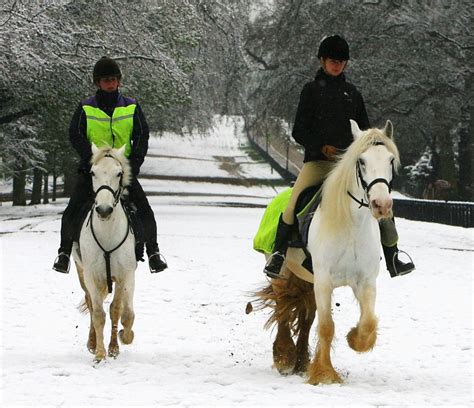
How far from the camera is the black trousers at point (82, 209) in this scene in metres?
8.55

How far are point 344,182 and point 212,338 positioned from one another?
11.9 feet

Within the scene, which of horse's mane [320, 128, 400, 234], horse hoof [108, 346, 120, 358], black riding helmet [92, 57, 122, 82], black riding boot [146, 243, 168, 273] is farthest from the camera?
black riding boot [146, 243, 168, 273]

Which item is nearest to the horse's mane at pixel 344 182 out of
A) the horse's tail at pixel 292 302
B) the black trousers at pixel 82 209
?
the horse's tail at pixel 292 302

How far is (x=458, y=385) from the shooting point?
7.36m

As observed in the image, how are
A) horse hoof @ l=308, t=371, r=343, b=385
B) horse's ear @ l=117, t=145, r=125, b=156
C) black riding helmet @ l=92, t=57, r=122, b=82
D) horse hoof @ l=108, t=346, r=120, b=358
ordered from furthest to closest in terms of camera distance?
black riding helmet @ l=92, t=57, r=122, b=82
horse hoof @ l=108, t=346, r=120, b=358
horse's ear @ l=117, t=145, r=125, b=156
horse hoof @ l=308, t=371, r=343, b=385

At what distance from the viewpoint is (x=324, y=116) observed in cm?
782

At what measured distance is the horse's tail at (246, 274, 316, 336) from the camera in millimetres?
8102

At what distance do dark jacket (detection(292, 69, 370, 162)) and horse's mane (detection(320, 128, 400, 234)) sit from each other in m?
0.55

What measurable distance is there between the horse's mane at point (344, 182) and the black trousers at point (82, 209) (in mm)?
2151

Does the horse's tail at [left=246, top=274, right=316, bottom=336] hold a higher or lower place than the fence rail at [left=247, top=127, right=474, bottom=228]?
higher

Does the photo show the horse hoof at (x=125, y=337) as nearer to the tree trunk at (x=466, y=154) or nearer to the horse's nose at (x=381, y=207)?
the horse's nose at (x=381, y=207)

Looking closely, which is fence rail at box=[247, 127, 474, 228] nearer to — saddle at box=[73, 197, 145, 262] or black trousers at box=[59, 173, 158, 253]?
black trousers at box=[59, 173, 158, 253]

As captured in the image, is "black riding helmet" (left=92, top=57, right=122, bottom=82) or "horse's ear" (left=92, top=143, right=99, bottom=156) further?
"black riding helmet" (left=92, top=57, right=122, bottom=82)

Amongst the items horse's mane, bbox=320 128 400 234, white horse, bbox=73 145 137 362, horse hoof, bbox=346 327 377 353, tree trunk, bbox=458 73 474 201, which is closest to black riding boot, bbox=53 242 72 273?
white horse, bbox=73 145 137 362
